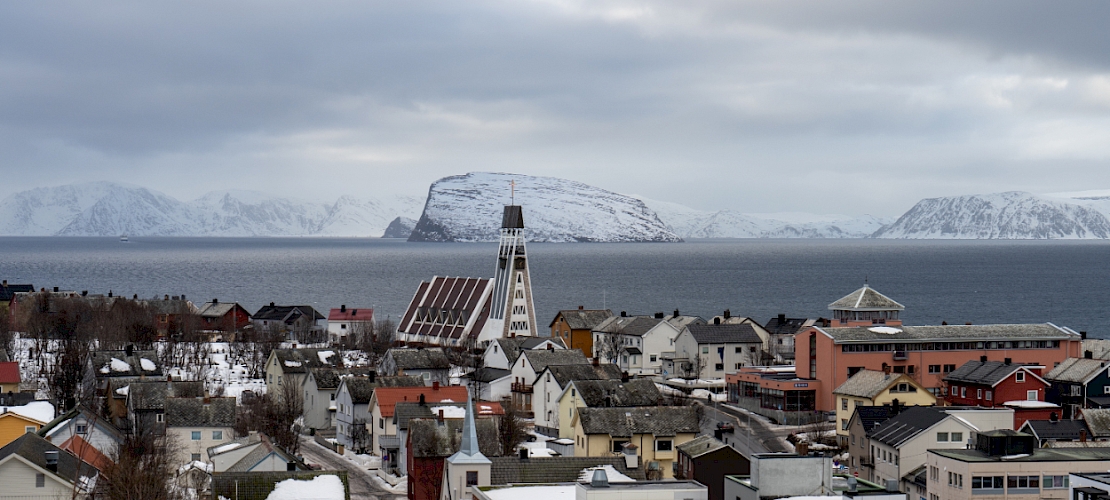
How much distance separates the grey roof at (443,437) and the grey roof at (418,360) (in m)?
30.6

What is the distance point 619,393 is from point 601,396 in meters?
1.03

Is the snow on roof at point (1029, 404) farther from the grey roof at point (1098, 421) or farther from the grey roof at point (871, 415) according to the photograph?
the grey roof at point (871, 415)

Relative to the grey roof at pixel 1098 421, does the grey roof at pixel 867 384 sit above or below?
above

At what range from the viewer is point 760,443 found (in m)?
73.8

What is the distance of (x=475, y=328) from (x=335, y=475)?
2895 inches

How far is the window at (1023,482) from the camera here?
51844 mm

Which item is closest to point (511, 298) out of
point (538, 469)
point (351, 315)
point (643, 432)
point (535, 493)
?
point (351, 315)

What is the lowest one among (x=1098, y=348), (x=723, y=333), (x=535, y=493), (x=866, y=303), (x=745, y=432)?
(x=745, y=432)

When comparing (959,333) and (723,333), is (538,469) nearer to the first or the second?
(959,333)

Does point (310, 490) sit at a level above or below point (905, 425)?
below

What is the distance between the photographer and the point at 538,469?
50.3m

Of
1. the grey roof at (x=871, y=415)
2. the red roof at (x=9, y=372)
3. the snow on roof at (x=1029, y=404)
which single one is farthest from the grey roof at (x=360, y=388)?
the snow on roof at (x=1029, y=404)

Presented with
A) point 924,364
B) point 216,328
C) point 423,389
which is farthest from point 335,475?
point 216,328

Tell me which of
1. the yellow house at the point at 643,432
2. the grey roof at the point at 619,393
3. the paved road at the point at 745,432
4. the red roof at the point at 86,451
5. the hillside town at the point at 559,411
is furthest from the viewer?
the grey roof at the point at 619,393
